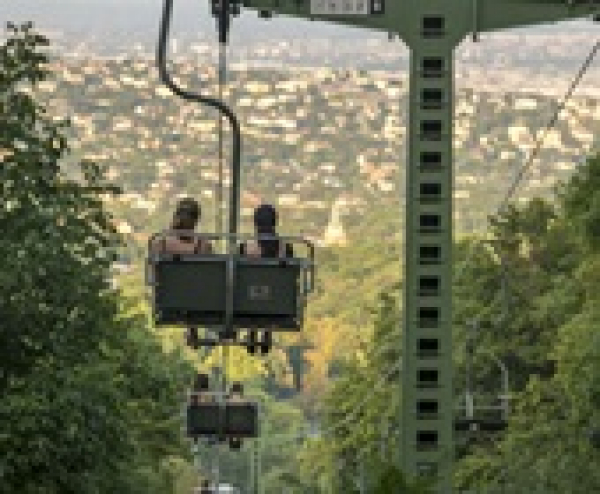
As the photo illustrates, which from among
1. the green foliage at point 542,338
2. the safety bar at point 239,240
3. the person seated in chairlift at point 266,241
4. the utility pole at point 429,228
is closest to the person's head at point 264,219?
the person seated in chairlift at point 266,241

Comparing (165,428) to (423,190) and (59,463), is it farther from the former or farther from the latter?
(423,190)

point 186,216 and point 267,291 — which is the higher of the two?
point 186,216

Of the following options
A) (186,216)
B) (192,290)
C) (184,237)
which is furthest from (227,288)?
(186,216)

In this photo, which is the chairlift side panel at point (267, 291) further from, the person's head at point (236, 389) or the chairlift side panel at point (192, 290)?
the person's head at point (236, 389)

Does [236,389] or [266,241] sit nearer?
[266,241]

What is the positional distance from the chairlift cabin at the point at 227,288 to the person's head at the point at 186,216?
1.22 metres

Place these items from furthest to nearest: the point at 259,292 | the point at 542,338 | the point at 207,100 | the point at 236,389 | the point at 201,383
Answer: the point at 542,338 < the point at 201,383 < the point at 236,389 < the point at 259,292 < the point at 207,100

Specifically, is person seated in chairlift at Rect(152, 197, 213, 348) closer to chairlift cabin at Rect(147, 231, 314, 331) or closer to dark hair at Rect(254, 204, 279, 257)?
chairlift cabin at Rect(147, 231, 314, 331)

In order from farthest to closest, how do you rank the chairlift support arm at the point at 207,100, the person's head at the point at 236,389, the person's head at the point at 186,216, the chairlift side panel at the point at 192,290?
the person's head at the point at 236,389
the person's head at the point at 186,216
the chairlift side panel at the point at 192,290
the chairlift support arm at the point at 207,100

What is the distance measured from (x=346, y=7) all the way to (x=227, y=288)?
6.75 ft

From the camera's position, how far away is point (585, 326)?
47.6 m

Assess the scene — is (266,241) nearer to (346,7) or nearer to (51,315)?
(346,7)

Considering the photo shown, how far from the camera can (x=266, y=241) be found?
54.4 feet

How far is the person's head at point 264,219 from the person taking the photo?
1688 centimetres
